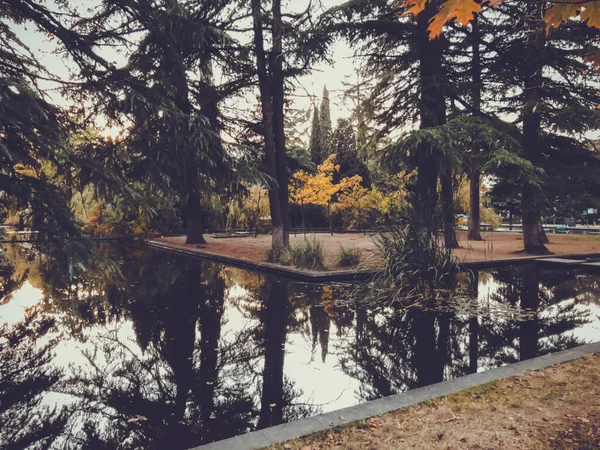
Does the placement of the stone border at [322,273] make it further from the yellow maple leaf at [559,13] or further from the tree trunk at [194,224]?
the yellow maple leaf at [559,13]

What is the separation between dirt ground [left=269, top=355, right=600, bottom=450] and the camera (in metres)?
2.28

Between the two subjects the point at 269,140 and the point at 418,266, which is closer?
the point at 418,266

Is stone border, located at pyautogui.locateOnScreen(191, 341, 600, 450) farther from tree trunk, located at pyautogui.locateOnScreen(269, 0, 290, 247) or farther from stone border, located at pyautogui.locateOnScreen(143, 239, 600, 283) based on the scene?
tree trunk, located at pyautogui.locateOnScreen(269, 0, 290, 247)

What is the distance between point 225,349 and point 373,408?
7.65ft

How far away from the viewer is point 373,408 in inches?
106

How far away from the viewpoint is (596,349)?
3.78m

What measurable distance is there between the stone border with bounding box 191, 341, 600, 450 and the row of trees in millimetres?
3298

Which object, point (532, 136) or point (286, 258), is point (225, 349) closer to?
point (286, 258)

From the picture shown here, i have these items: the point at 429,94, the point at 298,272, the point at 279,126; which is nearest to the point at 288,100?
the point at 279,126

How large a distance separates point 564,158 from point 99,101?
13489mm

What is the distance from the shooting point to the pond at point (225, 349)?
9.89 ft

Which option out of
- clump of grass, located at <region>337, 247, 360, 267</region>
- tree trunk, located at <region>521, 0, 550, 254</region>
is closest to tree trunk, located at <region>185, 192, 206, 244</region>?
clump of grass, located at <region>337, 247, 360, 267</region>

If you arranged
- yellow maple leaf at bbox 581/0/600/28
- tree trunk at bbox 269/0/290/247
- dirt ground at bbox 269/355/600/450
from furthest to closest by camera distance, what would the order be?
tree trunk at bbox 269/0/290/247, dirt ground at bbox 269/355/600/450, yellow maple leaf at bbox 581/0/600/28

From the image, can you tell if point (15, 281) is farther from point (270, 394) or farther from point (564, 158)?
point (564, 158)
